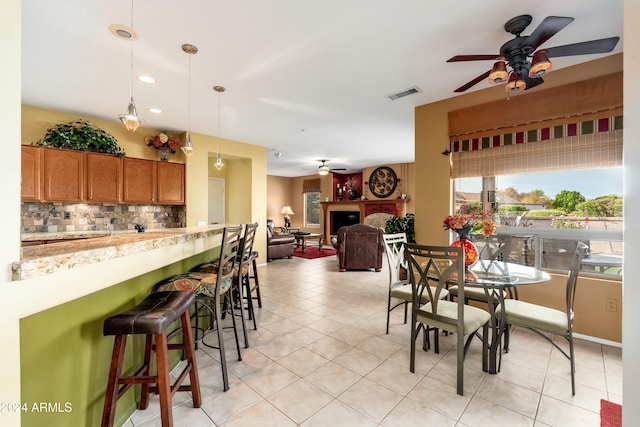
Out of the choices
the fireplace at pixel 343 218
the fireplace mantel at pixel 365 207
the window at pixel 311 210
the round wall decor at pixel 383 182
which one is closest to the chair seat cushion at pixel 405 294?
the fireplace mantel at pixel 365 207

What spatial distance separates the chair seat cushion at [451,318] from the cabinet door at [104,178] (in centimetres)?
477

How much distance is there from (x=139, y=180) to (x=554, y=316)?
5594 millimetres

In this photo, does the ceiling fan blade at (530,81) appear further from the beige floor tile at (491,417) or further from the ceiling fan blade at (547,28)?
the beige floor tile at (491,417)

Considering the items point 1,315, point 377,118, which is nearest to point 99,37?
point 1,315

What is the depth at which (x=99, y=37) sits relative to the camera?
2379 millimetres

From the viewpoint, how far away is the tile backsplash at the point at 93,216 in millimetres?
4035

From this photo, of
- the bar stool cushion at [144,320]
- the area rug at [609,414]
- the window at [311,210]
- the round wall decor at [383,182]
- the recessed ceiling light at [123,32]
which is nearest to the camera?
the bar stool cushion at [144,320]

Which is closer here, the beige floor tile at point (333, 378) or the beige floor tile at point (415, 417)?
the beige floor tile at point (415, 417)

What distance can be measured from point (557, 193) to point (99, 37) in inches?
185

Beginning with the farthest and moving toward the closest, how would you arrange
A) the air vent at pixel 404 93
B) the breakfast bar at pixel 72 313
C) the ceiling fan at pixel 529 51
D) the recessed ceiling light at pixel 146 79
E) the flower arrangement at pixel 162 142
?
the flower arrangement at pixel 162 142 → the air vent at pixel 404 93 → the recessed ceiling light at pixel 146 79 → the ceiling fan at pixel 529 51 → the breakfast bar at pixel 72 313

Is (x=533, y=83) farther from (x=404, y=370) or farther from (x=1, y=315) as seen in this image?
(x=1, y=315)

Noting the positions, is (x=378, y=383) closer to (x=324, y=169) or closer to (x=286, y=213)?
(x=324, y=169)

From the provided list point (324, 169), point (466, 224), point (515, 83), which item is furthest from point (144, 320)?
point (324, 169)

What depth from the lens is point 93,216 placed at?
179 inches
